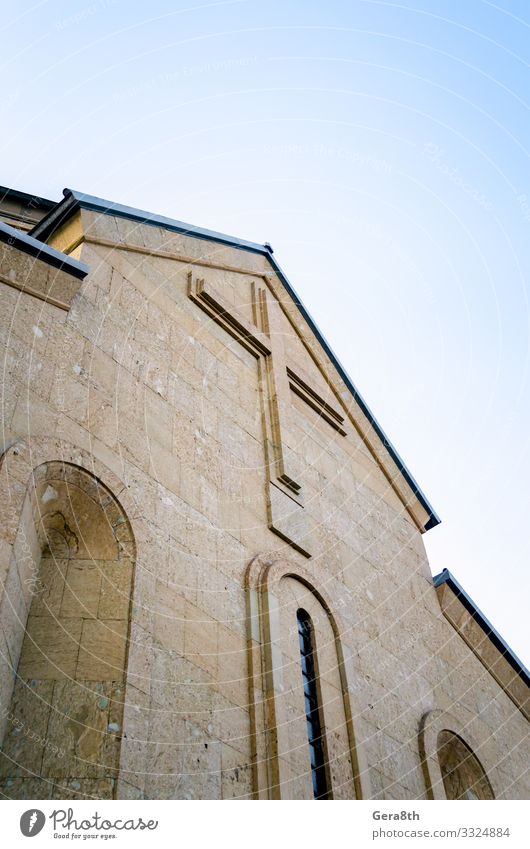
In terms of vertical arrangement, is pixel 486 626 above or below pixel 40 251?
below

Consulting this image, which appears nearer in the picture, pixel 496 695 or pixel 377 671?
pixel 377 671

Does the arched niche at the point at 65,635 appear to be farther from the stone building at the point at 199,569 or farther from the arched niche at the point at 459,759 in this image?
the arched niche at the point at 459,759

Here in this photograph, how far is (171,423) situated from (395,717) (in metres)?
3.56

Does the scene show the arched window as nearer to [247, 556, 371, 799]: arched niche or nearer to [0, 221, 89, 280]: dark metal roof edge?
[247, 556, 371, 799]: arched niche

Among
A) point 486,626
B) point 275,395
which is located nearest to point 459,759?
Answer: point 486,626

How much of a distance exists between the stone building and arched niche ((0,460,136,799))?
0.01 meters

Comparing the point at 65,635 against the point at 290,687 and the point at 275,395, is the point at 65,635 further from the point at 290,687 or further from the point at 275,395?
the point at 275,395

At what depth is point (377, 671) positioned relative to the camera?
8680 mm

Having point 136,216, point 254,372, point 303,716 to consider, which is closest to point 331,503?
point 254,372

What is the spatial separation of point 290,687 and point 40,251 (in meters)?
4.06

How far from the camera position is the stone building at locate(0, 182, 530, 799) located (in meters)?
5.89

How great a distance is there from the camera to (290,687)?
7207 millimetres

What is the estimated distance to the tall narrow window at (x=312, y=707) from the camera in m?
7.13
